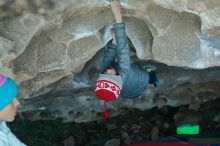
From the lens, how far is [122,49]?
10.6ft

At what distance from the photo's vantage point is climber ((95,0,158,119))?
3.11 meters

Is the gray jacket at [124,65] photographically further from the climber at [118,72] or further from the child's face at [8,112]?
the child's face at [8,112]

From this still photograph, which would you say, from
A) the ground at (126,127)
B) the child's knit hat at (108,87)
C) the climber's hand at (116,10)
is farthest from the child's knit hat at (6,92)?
the ground at (126,127)

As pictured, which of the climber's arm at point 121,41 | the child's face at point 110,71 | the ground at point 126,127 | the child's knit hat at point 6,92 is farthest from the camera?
the ground at point 126,127

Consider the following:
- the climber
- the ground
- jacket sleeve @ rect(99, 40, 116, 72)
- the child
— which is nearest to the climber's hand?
the climber

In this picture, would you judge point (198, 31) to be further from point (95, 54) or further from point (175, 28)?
point (95, 54)

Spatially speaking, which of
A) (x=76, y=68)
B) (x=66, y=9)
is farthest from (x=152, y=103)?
(x=66, y=9)

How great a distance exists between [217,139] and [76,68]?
1.16 meters

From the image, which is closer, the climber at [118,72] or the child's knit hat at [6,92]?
the child's knit hat at [6,92]

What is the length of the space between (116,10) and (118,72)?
48 cm

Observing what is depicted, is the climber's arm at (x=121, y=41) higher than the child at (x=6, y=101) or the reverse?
→ higher

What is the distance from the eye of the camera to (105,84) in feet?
10.2

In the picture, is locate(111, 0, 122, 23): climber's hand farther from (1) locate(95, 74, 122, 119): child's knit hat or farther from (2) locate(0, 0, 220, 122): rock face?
(1) locate(95, 74, 122, 119): child's knit hat

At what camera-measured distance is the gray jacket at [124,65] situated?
3207mm
